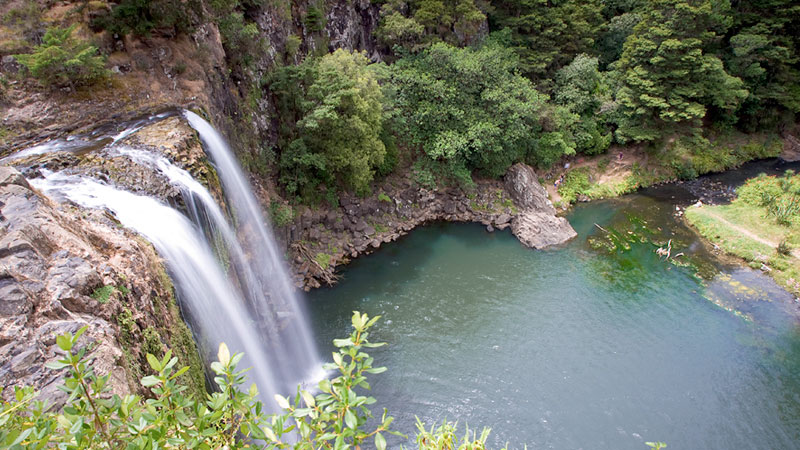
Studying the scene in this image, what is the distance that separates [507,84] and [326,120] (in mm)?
10883

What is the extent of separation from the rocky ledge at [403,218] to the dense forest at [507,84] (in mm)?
887

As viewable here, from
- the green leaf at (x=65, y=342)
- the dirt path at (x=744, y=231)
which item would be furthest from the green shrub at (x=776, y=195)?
the green leaf at (x=65, y=342)

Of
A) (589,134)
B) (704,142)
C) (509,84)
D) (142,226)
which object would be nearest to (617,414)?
(142,226)

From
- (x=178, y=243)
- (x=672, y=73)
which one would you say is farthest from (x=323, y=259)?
(x=672, y=73)

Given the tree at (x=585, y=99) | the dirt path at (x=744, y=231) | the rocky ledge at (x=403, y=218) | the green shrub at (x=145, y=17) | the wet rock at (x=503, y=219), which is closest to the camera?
the green shrub at (x=145, y=17)

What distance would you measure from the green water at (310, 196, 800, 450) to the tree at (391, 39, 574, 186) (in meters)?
4.36

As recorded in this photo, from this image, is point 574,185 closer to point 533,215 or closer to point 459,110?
point 533,215

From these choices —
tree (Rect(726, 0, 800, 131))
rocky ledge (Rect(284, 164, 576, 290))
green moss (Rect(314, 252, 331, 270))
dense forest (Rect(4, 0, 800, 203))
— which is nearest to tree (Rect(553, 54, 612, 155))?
dense forest (Rect(4, 0, 800, 203))

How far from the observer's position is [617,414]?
1273 cm

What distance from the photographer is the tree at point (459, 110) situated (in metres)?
21.6

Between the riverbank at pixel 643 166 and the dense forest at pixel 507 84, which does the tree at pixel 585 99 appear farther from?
the riverbank at pixel 643 166

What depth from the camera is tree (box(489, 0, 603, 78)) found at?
26594 mm

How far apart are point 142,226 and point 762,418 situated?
17083mm

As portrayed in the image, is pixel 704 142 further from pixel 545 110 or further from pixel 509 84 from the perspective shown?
pixel 509 84
